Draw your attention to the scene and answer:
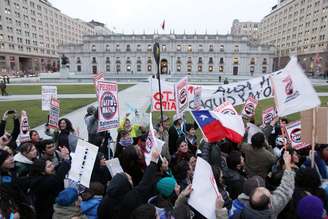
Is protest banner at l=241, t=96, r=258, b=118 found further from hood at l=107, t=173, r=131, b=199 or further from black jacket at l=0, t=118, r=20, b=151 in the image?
black jacket at l=0, t=118, r=20, b=151

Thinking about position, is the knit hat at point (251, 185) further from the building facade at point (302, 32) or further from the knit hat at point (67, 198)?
the building facade at point (302, 32)

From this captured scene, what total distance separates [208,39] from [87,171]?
9135 cm

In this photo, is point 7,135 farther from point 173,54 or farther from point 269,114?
point 173,54

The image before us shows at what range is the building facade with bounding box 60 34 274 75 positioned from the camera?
289 feet

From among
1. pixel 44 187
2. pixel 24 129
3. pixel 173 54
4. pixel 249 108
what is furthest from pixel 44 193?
pixel 173 54

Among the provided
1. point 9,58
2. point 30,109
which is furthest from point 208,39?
point 30,109

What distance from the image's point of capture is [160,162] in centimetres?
380

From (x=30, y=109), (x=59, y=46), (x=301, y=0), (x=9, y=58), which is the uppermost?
(x=301, y=0)

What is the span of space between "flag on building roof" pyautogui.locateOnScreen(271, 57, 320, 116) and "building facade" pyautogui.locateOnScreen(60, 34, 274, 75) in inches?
3317

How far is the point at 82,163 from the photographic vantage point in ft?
12.1

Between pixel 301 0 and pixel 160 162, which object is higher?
pixel 301 0

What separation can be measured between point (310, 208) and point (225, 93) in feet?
16.1

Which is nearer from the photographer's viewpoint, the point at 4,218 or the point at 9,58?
the point at 4,218

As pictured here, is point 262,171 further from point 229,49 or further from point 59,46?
point 59,46
